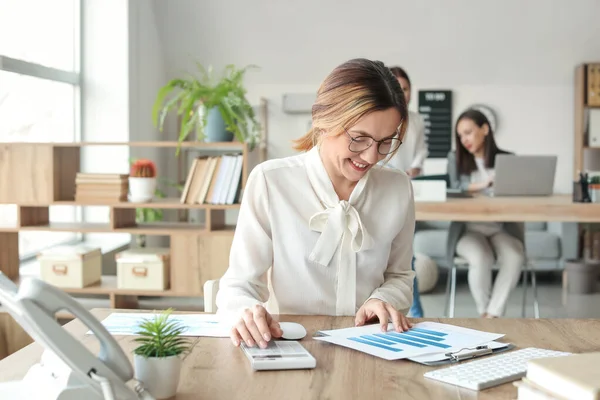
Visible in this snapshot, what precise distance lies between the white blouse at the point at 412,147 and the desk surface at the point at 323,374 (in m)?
2.79

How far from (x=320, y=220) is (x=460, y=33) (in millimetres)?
5400

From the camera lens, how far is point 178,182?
7008 mm

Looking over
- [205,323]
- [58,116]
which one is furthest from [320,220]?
[58,116]

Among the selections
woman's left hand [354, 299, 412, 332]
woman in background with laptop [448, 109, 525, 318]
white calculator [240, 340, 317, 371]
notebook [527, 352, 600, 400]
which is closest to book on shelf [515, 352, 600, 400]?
notebook [527, 352, 600, 400]

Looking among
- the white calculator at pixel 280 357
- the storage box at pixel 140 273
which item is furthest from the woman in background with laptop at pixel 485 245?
the white calculator at pixel 280 357

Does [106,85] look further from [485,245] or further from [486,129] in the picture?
[485,245]

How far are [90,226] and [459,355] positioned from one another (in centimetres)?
320

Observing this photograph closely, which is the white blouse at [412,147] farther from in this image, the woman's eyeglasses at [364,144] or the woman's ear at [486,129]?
the woman's eyeglasses at [364,144]

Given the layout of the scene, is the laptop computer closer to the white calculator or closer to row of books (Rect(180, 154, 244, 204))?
row of books (Rect(180, 154, 244, 204))

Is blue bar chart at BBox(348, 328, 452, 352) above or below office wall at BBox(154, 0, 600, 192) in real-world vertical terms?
below

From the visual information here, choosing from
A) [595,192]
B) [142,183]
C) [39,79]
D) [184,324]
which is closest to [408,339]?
[184,324]

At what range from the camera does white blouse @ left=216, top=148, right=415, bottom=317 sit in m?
1.89

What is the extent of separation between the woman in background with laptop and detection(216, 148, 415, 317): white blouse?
8.54 feet

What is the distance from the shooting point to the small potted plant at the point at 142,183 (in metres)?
4.09
